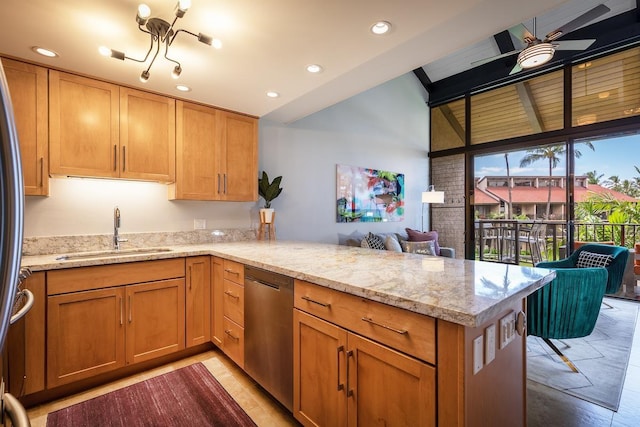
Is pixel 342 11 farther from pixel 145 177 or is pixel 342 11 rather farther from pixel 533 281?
pixel 145 177

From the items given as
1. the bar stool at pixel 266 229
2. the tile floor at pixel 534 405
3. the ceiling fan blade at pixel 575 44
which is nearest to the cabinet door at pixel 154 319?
the tile floor at pixel 534 405

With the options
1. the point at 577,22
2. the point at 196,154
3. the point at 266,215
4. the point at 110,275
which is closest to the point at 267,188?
the point at 266,215

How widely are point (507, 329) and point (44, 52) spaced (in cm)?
313

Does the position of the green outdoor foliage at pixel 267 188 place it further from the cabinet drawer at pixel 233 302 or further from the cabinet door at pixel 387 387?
the cabinet door at pixel 387 387

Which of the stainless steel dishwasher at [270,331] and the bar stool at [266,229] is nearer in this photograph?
the stainless steel dishwasher at [270,331]

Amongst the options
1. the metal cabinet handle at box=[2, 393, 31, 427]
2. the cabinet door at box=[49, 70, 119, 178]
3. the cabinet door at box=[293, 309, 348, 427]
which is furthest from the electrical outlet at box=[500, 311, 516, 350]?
the cabinet door at box=[49, 70, 119, 178]

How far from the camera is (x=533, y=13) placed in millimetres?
1789

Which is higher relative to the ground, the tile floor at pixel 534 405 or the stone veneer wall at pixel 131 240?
the stone veneer wall at pixel 131 240

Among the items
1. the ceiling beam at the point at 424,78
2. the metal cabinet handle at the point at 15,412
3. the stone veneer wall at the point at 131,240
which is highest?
the ceiling beam at the point at 424,78

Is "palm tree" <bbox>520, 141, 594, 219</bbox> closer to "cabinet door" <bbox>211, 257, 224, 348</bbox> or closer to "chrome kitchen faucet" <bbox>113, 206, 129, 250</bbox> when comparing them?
"cabinet door" <bbox>211, 257, 224, 348</bbox>

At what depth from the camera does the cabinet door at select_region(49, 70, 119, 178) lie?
2227 mm

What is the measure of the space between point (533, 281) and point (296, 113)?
280 cm

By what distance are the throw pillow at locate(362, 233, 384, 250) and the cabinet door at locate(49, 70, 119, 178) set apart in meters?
2.97

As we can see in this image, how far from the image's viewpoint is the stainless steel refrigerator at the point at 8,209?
15.6 inches
